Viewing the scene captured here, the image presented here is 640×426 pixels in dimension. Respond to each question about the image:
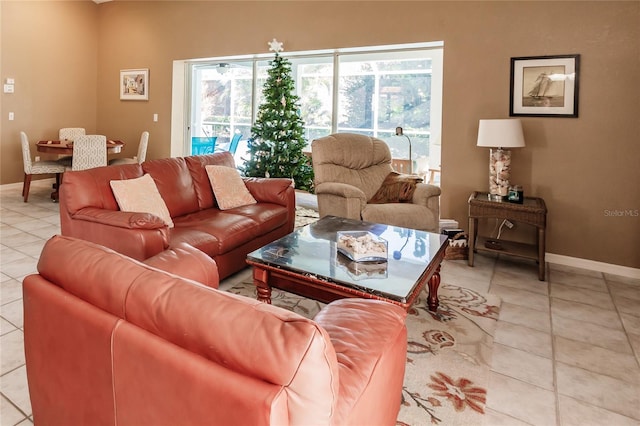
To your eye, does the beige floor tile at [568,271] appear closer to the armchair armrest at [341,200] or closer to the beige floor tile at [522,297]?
the beige floor tile at [522,297]

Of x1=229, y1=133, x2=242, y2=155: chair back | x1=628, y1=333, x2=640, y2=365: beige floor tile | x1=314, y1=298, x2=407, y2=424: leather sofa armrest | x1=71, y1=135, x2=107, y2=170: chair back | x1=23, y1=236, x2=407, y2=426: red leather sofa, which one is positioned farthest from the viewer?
x1=229, y1=133, x2=242, y2=155: chair back

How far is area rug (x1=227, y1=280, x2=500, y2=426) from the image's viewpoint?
1.84 metres

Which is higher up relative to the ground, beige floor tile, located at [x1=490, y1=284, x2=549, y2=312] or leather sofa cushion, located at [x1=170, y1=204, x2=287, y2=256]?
Result: leather sofa cushion, located at [x1=170, y1=204, x2=287, y2=256]

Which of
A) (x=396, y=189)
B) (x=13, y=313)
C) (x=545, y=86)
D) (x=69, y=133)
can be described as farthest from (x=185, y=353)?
(x=69, y=133)

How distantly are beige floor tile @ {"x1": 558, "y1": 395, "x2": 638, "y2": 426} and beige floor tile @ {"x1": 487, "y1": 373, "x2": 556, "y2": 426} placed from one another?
0.05m

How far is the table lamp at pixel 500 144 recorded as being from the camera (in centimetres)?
374

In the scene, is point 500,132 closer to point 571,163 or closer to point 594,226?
point 571,163

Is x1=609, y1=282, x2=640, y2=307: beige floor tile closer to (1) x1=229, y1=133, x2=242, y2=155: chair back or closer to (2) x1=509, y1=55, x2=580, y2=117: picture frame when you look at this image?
(2) x1=509, y1=55, x2=580, y2=117: picture frame

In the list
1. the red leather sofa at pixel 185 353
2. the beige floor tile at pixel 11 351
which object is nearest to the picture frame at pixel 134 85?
the beige floor tile at pixel 11 351

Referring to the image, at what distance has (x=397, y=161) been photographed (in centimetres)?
561

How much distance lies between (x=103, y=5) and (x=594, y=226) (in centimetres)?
835

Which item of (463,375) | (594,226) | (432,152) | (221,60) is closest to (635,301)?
(594,226)

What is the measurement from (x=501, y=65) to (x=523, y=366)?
10.2 ft

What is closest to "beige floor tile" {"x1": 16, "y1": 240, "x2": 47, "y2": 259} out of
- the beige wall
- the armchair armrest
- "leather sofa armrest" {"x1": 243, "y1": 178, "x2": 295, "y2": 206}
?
"leather sofa armrest" {"x1": 243, "y1": 178, "x2": 295, "y2": 206}
